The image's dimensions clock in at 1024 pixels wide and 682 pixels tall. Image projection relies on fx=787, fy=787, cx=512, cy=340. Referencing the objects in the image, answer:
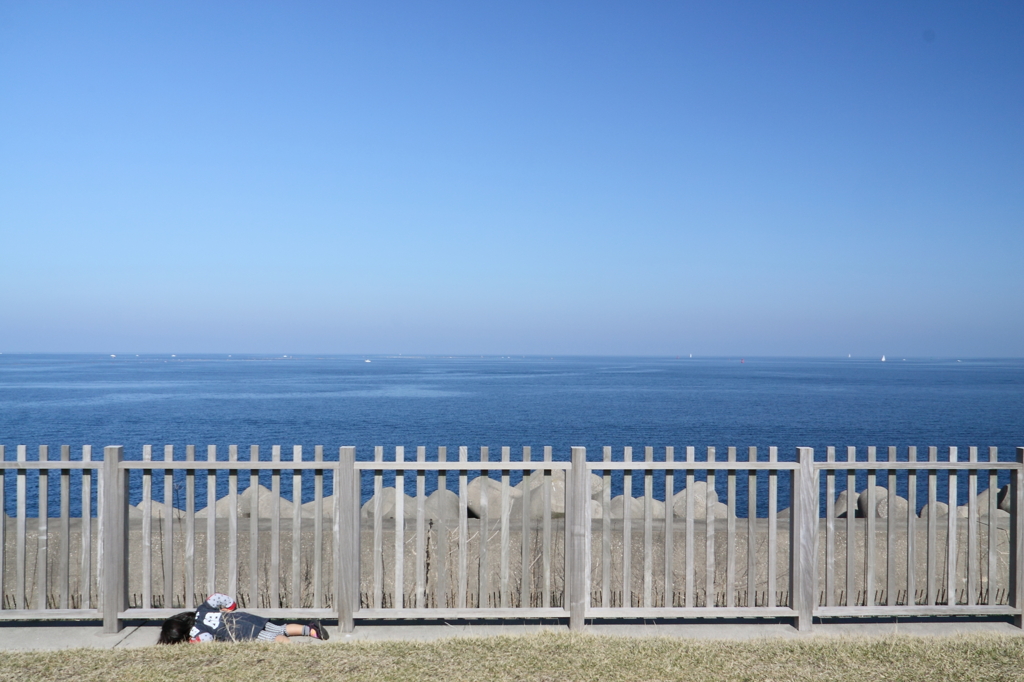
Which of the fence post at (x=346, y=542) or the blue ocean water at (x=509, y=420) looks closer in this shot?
the fence post at (x=346, y=542)

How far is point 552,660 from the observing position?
588cm

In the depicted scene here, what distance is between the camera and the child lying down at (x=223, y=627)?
631 cm

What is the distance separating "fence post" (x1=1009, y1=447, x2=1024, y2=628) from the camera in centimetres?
681

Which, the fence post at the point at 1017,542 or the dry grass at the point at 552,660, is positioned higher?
the fence post at the point at 1017,542

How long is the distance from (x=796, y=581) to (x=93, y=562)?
6.44 meters

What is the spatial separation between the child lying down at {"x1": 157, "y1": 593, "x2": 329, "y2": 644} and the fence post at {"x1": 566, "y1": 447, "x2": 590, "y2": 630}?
206 cm

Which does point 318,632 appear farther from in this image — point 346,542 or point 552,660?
A: point 552,660

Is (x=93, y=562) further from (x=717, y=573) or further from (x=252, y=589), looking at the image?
(x=717, y=573)

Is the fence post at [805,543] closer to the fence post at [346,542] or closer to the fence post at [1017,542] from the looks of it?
the fence post at [1017,542]

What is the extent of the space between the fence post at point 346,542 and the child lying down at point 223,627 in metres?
0.27

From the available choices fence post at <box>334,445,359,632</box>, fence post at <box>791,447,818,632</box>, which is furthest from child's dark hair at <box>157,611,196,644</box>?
fence post at <box>791,447,818,632</box>

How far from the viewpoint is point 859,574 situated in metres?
8.43

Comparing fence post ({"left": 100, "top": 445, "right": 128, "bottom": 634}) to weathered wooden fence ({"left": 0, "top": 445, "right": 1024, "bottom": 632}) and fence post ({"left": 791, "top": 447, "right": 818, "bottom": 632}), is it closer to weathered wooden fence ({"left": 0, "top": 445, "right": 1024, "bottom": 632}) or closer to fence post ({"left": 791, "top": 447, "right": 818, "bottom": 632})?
weathered wooden fence ({"left": 0, "top": 445, "right": 1024, "bottom": 632})

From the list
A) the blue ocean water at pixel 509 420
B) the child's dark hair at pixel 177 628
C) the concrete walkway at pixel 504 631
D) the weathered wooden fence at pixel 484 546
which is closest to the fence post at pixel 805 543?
the weathered wooden fence at pixel 484 546
